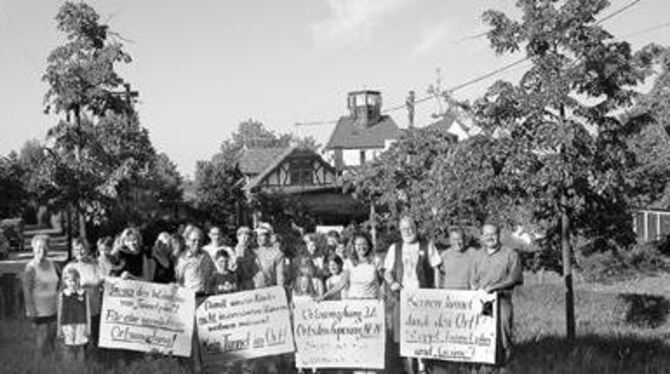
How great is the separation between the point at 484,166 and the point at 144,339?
571 cm

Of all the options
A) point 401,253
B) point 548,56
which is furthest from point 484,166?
point 401,253

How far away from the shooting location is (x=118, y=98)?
17953 mm

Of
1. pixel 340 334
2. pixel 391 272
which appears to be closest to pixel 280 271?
pixel 340 334

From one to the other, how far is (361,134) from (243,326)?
7608 centimetres

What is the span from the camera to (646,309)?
20.2 metres

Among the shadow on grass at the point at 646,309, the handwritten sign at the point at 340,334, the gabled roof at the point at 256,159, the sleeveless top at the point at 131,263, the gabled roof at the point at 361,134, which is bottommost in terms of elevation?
the shadow on grass at the point at 646,309

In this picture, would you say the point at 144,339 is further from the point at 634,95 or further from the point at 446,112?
the point at 446,112

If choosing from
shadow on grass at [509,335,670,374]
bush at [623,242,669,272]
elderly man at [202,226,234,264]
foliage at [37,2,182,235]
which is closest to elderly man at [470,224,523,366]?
shadow on grass at [509,335,670,374]

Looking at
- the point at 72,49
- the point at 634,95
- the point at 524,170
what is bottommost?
the point at 524,170

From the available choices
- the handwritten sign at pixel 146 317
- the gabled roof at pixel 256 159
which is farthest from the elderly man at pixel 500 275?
the gabled roof at pixel 256 159

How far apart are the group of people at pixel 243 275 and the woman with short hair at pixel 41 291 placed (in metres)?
0.01

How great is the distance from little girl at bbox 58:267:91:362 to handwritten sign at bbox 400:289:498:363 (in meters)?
3.55

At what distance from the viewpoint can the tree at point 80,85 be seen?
17328 millimetres

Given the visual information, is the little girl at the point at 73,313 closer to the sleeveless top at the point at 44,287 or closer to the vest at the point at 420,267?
the sleeveless top at the point at 44,287
